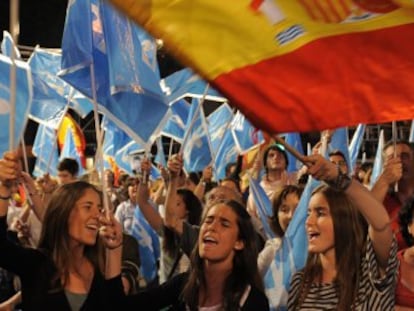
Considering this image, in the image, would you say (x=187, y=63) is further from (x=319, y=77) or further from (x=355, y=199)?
(x=355, y=199)

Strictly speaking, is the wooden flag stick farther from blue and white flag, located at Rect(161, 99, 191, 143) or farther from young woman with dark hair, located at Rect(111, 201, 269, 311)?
blue and white flag, located at Rect(161, 99, 191, 143)

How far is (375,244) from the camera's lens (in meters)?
3.23

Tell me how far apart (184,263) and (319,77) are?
2.30 meters

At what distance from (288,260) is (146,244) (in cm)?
203

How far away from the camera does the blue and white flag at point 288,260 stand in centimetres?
430

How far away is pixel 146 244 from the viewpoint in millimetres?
6215

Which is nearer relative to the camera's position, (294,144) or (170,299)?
(170,299)

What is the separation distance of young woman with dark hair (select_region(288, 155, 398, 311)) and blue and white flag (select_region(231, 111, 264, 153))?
5.72 metres

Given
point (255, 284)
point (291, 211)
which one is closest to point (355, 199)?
point (255, 284)

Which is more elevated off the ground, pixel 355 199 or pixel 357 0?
pixel 357 0

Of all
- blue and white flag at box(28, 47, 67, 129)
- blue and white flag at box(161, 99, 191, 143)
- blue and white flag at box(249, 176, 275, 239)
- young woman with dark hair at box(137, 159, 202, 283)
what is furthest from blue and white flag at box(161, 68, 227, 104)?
blue and white flag at box(161, 99, 191, 143)

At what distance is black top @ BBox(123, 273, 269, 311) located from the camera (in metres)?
3.49

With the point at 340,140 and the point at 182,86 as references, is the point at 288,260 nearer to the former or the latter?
the point at 340,140

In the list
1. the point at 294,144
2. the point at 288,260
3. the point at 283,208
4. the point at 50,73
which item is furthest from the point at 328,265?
the point at 50,73
